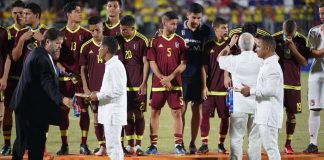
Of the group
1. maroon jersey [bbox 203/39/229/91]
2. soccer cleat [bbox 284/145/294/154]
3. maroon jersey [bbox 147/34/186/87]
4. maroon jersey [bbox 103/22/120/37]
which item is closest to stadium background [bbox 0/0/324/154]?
soccer cleat [bbox 284/145/294/154]

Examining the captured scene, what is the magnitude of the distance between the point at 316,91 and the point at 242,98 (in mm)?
1969

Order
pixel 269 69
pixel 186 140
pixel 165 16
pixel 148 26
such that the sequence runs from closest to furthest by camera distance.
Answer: pixel 269 69 < pixel 165 16 < pixel 186 140 < pixel 148 26

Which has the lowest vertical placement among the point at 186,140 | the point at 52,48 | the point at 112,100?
the point at 186,140

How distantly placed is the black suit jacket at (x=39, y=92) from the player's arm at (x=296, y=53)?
139 inches

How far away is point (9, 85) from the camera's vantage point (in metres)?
11.4

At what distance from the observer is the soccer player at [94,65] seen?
11.0m

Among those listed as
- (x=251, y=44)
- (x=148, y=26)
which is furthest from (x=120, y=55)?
(x=148, y=26)

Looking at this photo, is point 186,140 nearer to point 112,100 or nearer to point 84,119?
point 84,119

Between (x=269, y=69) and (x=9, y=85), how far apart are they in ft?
13.2

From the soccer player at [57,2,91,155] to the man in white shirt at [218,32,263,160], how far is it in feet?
7.77

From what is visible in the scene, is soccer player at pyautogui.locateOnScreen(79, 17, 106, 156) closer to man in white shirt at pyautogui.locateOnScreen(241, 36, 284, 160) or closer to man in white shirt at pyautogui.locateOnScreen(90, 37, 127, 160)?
man in white shirt at pyautogui.locateOnScreen(90, 37, 127, 160)

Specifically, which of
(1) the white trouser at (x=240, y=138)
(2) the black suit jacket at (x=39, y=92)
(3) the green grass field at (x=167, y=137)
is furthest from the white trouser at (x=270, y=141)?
(2) the black suit jacket at (x=39, y=92)

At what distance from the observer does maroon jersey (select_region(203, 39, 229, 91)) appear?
37.0ft

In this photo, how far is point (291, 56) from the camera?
37.2ft
